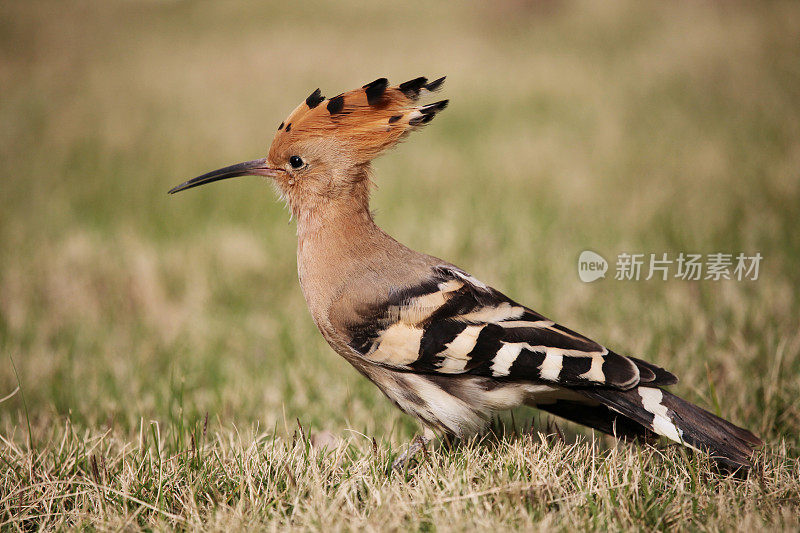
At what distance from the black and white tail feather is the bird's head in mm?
445

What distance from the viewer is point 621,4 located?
11172mm

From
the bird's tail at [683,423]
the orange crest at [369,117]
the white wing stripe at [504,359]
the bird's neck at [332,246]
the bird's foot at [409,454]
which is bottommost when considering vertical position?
the bird's foot at [409,454]

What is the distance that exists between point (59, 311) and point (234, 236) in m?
1.15

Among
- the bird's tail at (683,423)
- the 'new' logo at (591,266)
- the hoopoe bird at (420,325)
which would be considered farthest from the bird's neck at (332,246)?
the 'new' logo at (591,266)

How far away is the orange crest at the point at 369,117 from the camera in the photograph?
7.55 ft

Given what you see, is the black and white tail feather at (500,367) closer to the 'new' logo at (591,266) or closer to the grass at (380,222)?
the grass at (380,222)

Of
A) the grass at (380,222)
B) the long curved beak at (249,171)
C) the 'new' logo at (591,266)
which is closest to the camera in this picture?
the grass at (380,222)

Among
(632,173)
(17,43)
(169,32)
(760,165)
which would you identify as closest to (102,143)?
(17,43)

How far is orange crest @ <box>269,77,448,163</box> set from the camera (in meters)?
2.30

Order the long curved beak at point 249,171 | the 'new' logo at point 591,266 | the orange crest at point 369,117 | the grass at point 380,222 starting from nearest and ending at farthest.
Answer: the grass at point 380,222
the orange crest at point 369,117
the long curved beak at point 249,171
the 'new' logo at point 591,266

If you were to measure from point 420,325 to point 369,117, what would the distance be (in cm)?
69

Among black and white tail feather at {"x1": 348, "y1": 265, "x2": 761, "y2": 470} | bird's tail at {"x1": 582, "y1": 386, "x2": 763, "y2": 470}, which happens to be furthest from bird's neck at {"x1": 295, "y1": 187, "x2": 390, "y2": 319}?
bird's tail at {"x1": 582, "y1": 386, "x2": 763, "y2": 470}

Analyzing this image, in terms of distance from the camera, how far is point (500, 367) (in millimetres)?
2143

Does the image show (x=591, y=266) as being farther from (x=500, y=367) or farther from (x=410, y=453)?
(x=410, y=453)
